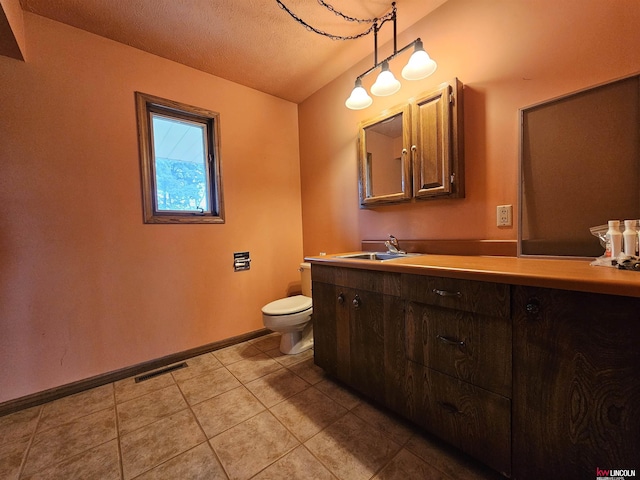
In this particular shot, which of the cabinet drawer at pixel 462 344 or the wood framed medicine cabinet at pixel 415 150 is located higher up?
the wood framed medicine cabinet at pixel 415 150

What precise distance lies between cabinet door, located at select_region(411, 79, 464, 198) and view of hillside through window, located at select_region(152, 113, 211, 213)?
181 centimetres

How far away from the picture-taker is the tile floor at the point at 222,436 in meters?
1.07

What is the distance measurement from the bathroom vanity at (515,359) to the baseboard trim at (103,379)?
154 centimetres

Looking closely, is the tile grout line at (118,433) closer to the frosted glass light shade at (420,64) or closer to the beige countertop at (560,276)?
the beige countertop at (560,276)

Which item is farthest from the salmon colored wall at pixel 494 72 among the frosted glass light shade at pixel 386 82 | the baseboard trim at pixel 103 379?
the baseboard trim at pixel 103 379

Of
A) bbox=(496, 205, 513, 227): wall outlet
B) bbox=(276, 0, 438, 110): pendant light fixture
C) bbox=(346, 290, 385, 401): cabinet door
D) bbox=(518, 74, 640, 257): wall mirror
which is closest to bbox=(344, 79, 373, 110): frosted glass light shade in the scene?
bbox=(276, 0, 438, 110): pendant light fixture

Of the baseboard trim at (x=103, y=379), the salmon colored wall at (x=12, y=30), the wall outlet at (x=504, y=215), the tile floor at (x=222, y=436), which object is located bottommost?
the tile floor at (x=222, y=436)

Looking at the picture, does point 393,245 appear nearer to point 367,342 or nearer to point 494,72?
point 367,342

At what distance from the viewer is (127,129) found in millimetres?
1835

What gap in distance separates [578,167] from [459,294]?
84cm

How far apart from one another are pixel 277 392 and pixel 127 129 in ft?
7.09

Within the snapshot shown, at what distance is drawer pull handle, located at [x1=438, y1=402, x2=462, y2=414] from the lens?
1034 mm

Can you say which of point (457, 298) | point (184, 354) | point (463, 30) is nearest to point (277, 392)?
point (184, 354)

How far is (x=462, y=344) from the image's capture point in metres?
1.00
